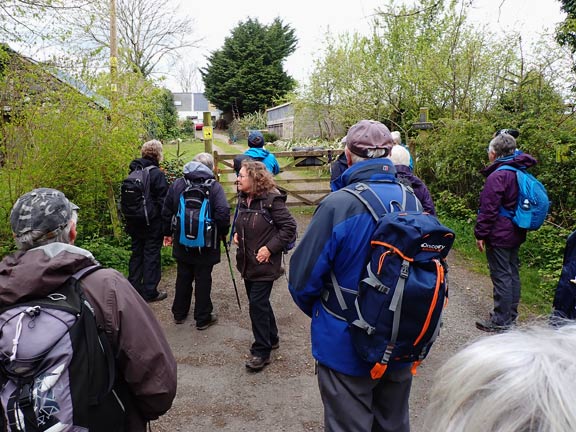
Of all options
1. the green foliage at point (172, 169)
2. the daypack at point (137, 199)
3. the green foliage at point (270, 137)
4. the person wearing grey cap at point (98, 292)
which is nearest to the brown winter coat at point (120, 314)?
the person wearing grey cap at point (98, 292)

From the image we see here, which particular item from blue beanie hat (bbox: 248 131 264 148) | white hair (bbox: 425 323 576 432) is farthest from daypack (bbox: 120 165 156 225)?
white hair (bbox: 425 323 576 432)

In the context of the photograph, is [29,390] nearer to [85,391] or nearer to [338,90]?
[85,391]

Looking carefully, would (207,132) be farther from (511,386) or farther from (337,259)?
(511,386)

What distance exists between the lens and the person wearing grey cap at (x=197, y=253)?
16.0 ft

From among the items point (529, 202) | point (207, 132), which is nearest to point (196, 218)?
point (529, 202)

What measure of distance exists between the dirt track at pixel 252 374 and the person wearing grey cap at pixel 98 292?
1623 millimetres

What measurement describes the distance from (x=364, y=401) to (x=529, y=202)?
10.3 feet

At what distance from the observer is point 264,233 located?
13.7ft

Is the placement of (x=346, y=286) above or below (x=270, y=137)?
below

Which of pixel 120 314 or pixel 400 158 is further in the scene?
pixel 400 158

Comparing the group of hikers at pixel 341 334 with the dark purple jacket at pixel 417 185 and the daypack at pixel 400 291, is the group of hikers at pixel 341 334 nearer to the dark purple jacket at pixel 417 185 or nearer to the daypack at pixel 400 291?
the daypack at pixel 400 291

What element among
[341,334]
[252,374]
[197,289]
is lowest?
[252,374]

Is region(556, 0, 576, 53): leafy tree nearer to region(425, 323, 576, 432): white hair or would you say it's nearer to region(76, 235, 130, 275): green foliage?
region(76, 235, 130, 275): green foliage

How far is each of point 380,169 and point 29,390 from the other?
193cm
